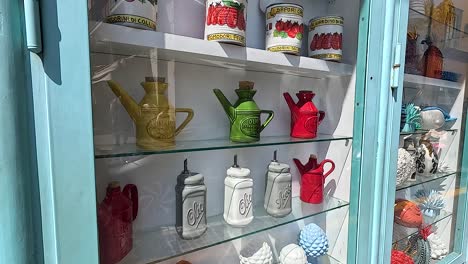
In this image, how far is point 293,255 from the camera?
2.59 feet

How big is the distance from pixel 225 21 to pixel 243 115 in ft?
0.75

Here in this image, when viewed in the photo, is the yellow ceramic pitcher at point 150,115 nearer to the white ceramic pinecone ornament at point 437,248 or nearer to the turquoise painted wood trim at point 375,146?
the turquoise painted wood trim at point 375,146

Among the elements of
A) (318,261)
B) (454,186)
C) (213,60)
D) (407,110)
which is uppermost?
(213,60)

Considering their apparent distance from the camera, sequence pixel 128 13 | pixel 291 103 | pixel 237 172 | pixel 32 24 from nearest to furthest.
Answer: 1. pixel 32 24
2. pixel 128 13
3. pixel 237 172
4. pixel 291 103

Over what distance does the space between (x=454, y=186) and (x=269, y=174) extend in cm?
107

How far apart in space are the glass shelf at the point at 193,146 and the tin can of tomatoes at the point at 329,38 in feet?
0.85

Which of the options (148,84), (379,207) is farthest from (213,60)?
(379,207)

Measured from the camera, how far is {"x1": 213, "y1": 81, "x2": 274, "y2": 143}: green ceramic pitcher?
2.21ft

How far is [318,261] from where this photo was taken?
875 mm

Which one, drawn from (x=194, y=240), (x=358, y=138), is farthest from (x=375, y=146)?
(x=194, y=240)

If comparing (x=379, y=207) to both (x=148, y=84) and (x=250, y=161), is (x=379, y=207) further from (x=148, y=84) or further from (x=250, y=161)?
(x=148, y=84)

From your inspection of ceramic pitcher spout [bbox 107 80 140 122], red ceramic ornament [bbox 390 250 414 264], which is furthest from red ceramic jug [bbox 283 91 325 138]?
red ceramic ornament [bbox 390 250 414 264]

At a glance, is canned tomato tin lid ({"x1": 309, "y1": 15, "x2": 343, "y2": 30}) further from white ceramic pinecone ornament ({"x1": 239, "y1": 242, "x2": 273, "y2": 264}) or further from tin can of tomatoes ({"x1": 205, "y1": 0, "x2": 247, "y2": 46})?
white ceramic pinecone ornament ({"x1": 239, "y1": 242, "x2": 273, "y2": 264})

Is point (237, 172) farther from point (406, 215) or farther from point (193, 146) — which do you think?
point (406, 215)
